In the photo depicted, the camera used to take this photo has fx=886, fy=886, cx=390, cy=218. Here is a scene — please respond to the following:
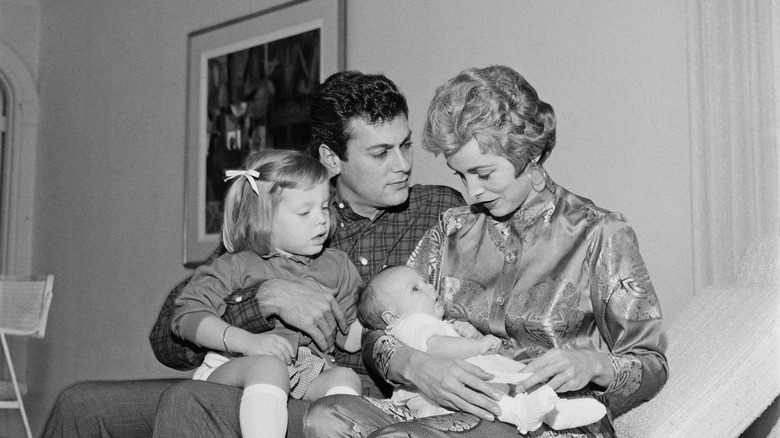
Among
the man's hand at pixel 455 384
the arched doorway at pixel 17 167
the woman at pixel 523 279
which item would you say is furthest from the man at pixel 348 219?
the arched doorway at pixel 17 167

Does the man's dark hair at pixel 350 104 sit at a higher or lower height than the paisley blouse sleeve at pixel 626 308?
higher

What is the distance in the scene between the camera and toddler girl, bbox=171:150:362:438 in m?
2.04

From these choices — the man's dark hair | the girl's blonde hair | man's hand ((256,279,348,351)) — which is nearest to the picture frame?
the man's dark hair

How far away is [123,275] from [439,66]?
2612mm

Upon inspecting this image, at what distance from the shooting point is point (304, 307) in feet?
6.96

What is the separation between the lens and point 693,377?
5.96 feet

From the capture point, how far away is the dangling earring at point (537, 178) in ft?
6.40

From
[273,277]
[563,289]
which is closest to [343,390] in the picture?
[273,277]

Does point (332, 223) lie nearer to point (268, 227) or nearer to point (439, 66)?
point (268, 227)

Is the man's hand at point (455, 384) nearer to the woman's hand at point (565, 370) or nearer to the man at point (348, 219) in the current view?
the woman's hand at point (565, 370)

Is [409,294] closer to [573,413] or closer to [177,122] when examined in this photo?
[573,413]

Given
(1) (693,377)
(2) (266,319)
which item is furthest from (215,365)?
(1) (693,377)

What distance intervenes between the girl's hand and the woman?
0.12ft

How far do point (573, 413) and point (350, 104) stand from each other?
49.1 inches
